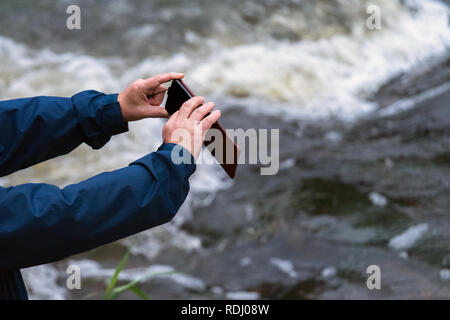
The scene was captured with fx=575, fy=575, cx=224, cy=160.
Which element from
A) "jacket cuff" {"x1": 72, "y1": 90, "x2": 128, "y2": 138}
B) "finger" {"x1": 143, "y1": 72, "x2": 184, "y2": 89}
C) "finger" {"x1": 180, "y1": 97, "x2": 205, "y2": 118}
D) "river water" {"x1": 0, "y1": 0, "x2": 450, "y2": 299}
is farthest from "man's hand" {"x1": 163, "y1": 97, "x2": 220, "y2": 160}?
"river water" {"x1": 0, "y1": 0, "x2": 450, "y2": 299}

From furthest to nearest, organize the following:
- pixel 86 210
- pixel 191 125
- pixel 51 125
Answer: pixel 51 125, pixel 191 125, pixel 86 210

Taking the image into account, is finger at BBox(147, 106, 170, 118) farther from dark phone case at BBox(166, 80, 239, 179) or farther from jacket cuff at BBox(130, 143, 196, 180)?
jacket cuff at BBox(130, 143, 196, 180)

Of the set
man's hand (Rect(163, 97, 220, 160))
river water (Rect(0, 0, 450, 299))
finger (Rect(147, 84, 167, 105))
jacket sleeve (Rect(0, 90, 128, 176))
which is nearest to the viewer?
man's hand (Rect(163, 97, 220, 160))

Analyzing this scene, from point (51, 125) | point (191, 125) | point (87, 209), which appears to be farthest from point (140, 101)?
point (87, 209)

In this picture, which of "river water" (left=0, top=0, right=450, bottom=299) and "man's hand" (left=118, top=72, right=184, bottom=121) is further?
"river water" (left=0, top=0, right=450, bottom=299)

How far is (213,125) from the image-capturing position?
1.84 metres

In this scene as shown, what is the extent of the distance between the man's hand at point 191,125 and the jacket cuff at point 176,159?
0.9 inches

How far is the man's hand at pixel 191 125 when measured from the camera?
5.66 ft

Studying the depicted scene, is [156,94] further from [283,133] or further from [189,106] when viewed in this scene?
[283,133]

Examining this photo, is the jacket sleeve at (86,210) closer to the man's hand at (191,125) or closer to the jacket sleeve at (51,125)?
the man's hand at (191,125)

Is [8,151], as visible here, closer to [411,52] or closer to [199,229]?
[199,229]

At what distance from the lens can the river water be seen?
3662mm

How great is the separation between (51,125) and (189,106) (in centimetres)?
57

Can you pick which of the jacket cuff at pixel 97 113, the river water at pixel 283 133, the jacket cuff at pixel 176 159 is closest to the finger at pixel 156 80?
the jacket cuff at pixel 97 113
